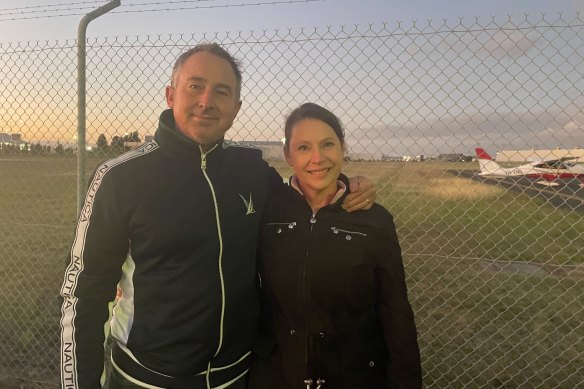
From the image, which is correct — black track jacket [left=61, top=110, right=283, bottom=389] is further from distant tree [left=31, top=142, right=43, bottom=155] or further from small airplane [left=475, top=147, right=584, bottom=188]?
distant tree [left=31, top=142, right=43, bottom=155]

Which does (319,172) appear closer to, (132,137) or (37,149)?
(132,137)

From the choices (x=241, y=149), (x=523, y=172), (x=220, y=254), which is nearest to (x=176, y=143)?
(x=241, y=149)

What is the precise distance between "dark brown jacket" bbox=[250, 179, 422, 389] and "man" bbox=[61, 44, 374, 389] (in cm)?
12

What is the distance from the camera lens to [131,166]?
5.85 feet

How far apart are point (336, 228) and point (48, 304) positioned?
16.4 ft

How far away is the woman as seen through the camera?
6.15 ft

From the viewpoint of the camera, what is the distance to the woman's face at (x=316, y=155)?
195 cm

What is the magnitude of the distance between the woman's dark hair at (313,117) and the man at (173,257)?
11.0 inches

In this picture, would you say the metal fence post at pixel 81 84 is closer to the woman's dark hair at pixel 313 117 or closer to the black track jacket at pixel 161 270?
the black track jacket at pixel 161 270

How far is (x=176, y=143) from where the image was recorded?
186cm

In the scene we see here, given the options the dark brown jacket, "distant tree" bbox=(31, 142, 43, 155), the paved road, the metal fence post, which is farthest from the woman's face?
"distant tree" bbox=(31, 142, 43, 155)

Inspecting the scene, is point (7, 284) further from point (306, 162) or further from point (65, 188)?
point (65, 188)

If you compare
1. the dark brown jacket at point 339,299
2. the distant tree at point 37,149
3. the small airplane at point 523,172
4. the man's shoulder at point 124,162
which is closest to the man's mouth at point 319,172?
the dark brown jacket at point 339,299

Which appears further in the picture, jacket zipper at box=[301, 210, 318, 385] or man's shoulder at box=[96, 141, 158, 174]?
jacket zipper at box=[301, 210, 318, 385]
